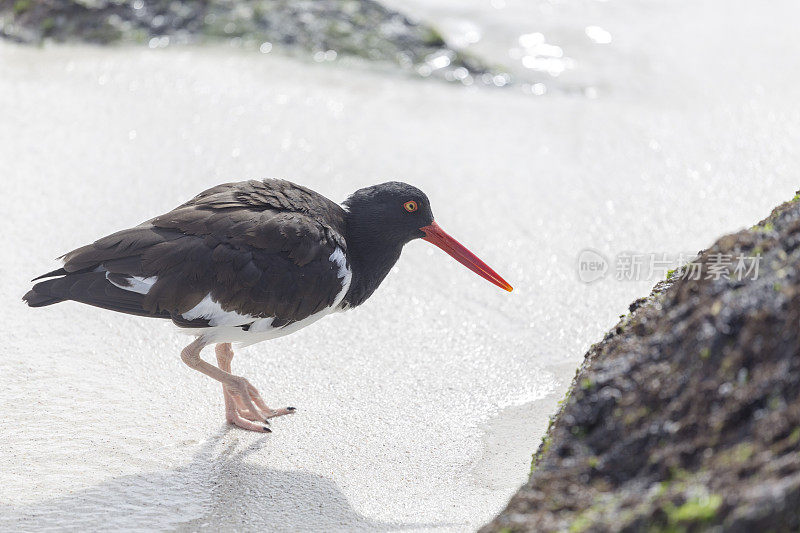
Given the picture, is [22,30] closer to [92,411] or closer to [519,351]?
[92,411]

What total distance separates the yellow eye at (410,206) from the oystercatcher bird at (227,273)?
0.47 meters

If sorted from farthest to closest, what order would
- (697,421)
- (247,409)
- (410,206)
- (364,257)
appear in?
(410,206), (364,257), (247,409), (697,421)

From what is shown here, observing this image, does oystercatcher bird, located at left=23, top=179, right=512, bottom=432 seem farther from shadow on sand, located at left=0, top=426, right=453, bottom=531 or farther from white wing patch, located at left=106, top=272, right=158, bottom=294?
shadow on sand, located at left=0, top=426, right=453, bottom=531

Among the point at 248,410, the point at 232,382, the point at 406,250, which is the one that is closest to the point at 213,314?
the point at 232,382

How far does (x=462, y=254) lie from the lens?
4.99 metres

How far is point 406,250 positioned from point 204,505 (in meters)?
2.56

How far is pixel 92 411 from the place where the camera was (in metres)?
4.28

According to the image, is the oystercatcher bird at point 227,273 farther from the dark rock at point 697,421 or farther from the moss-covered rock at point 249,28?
the moss-covered rock at point 249,28

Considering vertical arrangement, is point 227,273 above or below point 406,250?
above

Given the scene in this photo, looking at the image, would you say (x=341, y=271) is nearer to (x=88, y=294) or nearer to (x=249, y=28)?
(x=88, y=294)

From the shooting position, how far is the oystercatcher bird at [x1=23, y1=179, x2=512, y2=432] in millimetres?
4148

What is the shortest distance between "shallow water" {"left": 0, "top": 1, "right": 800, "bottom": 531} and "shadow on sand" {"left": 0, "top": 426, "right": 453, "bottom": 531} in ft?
0.04

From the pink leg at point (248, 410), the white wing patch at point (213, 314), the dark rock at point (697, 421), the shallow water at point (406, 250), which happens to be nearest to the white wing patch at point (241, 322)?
the white wing patch at point (213, 314)

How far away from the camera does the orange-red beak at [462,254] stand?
4945 millimetres
